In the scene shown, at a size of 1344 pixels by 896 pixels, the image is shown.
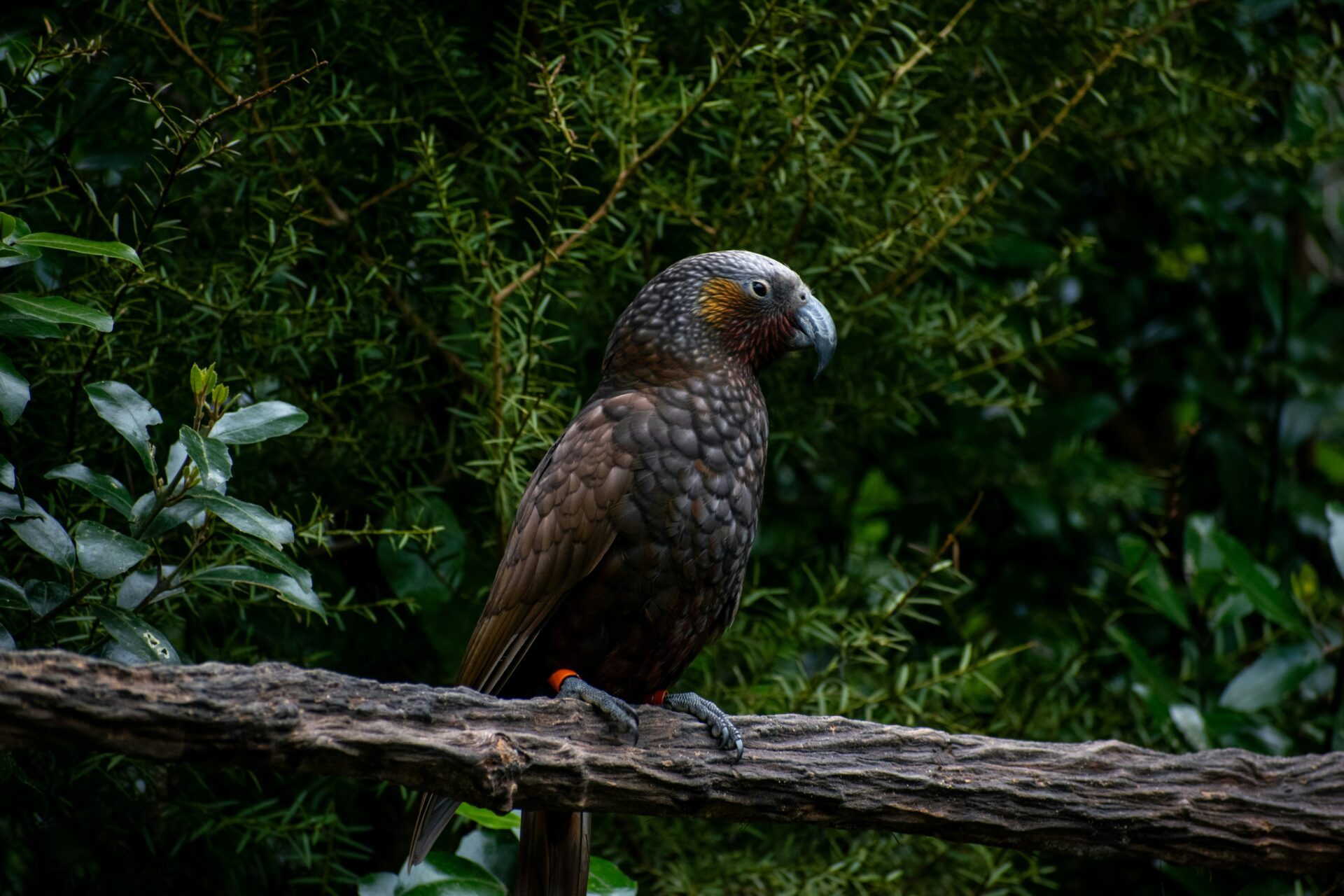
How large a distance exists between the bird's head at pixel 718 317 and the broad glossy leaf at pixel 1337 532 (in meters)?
1.37

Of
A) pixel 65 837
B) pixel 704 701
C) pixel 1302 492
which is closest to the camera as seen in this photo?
pixel 704 701

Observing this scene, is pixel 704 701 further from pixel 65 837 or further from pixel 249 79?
pixel 249 79

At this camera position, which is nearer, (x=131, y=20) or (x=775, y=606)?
(x=131, y=20)

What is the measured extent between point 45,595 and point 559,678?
0.90 meters

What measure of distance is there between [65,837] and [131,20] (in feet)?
5.59

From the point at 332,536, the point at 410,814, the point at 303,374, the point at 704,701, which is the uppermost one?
the point at 303,374

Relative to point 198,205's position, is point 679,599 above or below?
below

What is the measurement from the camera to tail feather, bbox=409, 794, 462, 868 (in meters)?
2.06

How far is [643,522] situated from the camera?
6.84ft

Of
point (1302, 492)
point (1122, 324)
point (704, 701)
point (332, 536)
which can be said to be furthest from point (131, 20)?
point (1302, 492)

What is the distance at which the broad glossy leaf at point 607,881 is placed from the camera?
84.9 inches

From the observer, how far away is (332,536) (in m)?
2.56

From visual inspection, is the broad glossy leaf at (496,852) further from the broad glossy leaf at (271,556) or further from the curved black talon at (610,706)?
the broad glossy leaf at (271,556)

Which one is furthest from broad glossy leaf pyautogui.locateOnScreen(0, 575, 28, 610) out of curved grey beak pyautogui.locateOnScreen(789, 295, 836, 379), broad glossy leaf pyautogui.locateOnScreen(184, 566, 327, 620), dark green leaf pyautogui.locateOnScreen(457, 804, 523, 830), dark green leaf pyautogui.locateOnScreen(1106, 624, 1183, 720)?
dark green leaf pyautogui.locateOnScreen(1106, 624, 1183, 720)
